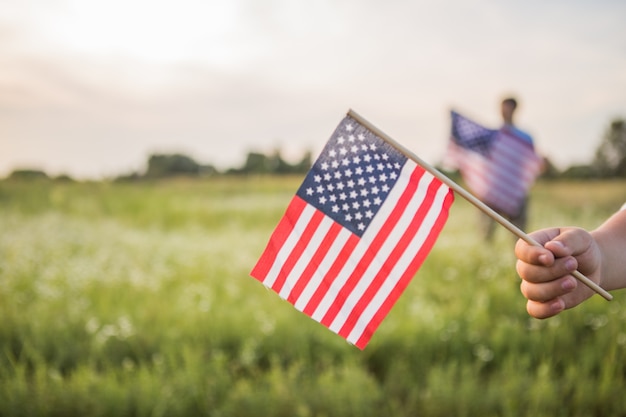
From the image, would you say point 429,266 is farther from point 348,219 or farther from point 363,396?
point 348,219

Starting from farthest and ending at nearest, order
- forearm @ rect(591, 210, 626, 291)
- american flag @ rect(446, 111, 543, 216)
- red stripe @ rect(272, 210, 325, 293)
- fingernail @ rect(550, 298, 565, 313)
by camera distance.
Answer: american flag @ rect(446, 111, 543, 216) → red stripe @ rect(272, 210, 325, 293) → forearm @ rect(591, 210, 626, 291) → fingernail @ rect(550, 298, 565, 313)

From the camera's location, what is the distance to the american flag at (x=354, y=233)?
192 centimetres

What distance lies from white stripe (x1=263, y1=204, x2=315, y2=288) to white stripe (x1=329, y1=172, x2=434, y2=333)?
0.31 m

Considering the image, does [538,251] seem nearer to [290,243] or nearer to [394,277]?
[394,277]

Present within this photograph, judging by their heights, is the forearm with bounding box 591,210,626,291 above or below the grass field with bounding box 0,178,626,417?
above

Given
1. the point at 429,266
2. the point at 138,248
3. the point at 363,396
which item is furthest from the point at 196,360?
the point at 138,248

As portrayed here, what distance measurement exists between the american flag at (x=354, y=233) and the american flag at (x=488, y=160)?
201 inches

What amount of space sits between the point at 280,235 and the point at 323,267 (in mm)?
228

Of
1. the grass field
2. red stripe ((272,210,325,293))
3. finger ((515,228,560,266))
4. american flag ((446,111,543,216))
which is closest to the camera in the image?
finger ((515,228,560,266))

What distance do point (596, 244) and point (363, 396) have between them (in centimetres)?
227

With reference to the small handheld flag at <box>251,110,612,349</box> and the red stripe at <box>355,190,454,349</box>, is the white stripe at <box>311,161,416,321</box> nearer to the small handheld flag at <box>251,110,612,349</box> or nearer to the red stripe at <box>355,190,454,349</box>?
the small handheld flag at <box>251,110,612,349</box>

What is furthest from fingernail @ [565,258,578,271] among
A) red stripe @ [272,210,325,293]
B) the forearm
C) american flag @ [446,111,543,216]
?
american flag @ [446,111,543,216]

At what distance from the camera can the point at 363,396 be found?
3.58 meters

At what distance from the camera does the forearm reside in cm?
183
